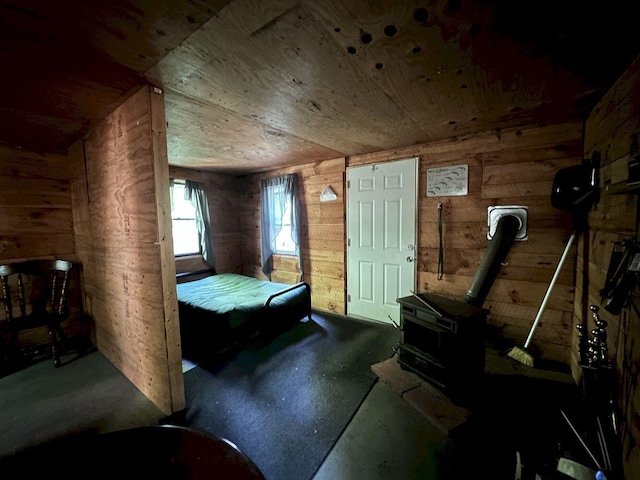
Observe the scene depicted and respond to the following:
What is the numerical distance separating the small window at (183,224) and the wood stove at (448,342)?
3608 mm

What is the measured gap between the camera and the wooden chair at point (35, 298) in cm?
236

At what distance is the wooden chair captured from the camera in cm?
236

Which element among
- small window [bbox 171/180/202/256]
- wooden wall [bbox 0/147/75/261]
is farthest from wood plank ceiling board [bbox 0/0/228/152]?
small window [bbox 171/180/202/256]

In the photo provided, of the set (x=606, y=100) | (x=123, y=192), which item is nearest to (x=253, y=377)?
(x=123, y=192)

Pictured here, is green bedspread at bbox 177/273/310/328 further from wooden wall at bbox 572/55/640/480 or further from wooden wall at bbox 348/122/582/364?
wooden wall at bbox 572/55/640/480

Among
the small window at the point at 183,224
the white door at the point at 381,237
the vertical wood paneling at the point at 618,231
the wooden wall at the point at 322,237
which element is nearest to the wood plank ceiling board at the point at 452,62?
the vertical wood paneling at the point at 618,231

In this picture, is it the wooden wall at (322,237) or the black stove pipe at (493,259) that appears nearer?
the black stove pipe at (493,259)

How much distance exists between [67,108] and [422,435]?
326cm

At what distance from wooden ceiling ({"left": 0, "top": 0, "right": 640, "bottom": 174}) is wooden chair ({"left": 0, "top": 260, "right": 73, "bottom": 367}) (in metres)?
1.25

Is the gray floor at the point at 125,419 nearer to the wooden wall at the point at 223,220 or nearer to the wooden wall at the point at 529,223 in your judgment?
the wooden wall at the point at 529,223

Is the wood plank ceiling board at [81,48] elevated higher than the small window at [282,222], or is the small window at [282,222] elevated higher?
the wood plank ceiling board at [81,48]

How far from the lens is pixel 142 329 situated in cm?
184

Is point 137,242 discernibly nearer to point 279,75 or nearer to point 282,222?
point 279,75

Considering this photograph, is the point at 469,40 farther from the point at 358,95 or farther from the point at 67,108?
the point at 67,108
